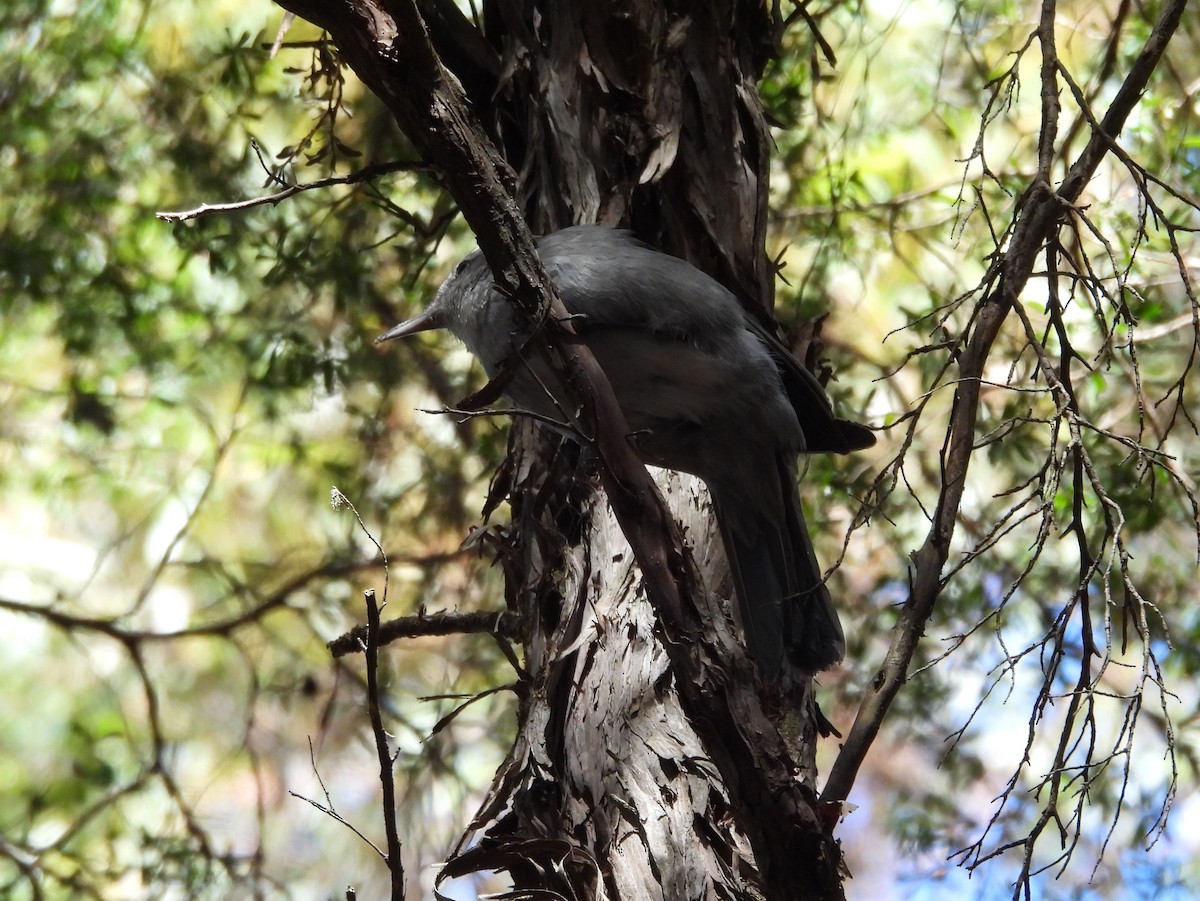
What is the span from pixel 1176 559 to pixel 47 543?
7343 millimetres

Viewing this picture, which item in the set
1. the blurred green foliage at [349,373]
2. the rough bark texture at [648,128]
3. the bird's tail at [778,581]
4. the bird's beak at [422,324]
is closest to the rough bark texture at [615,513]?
the rough bark texture at [648,128]

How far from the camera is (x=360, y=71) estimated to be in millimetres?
2404

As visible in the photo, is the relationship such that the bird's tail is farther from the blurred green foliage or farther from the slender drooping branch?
the blurred green foliage

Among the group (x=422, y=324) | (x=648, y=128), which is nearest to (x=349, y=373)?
(x=422, y=324)

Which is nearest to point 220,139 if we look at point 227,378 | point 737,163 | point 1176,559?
point 227,378

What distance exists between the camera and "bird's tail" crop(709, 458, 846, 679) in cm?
330

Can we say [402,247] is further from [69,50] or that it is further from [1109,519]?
[1109,519]

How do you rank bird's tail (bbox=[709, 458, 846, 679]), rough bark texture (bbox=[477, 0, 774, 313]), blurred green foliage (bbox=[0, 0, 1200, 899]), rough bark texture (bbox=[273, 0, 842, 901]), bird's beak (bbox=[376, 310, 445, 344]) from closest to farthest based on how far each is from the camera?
1. rough bark texture (bbox=[273, 0, 842, 901])
2. bird's tail (bbox=[709, 458, 846, 679])
3. rough bark texture (bbox=[477, 0, 774, 313])
4. bird's beak (bbox=[376, 310, 445, 344])
5. blurred green foliage (bbox=[0, 0, 1200, 899])

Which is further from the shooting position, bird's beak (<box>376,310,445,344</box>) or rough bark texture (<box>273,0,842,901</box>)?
bird's beak (<box>376,310,445,344</box>)

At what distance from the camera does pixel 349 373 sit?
5.76m

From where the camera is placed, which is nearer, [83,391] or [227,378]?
[83,391]

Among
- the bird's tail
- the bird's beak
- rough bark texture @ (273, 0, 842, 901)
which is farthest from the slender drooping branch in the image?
the bird's beak

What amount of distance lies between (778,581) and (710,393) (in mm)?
552

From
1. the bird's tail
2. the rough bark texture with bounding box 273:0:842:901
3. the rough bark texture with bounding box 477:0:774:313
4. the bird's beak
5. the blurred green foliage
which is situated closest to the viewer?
the rough bark texture with bounding box 273:0:842:901
